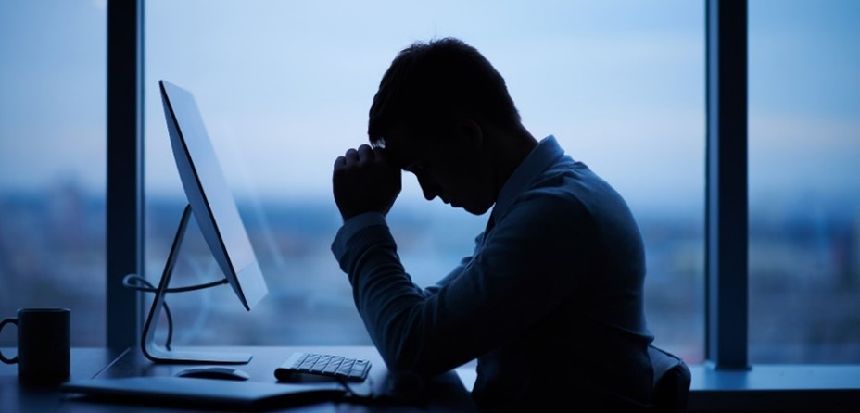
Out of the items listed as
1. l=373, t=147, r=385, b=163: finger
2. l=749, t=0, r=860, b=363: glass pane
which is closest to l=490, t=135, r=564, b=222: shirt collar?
l=373, t=147, r=385, b=163: finger

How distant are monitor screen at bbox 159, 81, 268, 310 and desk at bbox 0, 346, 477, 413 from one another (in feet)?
0.55

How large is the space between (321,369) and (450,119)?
0.48 meters

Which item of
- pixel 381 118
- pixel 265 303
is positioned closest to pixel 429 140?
pixel 381 118

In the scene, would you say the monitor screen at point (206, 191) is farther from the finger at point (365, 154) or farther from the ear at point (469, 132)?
the ear at point (469, 132)

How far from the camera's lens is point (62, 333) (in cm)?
145

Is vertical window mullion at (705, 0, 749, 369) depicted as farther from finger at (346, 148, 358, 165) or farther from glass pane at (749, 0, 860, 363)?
finger at (346, 148, 358, 165)

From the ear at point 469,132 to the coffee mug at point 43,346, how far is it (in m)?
0.76

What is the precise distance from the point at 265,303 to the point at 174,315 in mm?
261

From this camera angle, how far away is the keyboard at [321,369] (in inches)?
54.7

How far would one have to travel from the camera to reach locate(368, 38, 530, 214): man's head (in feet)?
4.62

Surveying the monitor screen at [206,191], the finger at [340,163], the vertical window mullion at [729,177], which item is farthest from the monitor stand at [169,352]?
the vertical window mullion at [729,177]

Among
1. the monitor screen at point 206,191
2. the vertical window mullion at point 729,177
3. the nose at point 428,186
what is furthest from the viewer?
the vertical window mullion at point 729,177

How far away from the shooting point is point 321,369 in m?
1.41

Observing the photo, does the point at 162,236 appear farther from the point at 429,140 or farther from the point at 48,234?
the point at 429,140
